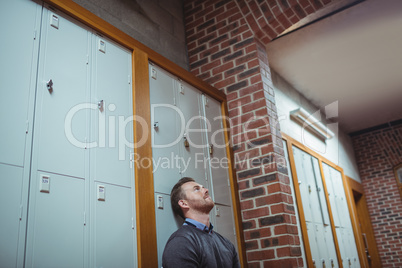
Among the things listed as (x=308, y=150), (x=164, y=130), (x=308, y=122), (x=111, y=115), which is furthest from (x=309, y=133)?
(x=111, y=115)

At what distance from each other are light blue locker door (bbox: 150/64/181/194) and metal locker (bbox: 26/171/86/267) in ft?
1.70

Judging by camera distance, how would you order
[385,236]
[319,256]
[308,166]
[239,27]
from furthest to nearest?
[385,236] → [308,166] → [319,256] → [239,27]

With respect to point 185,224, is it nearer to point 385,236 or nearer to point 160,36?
point 160,36

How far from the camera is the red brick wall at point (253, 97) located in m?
2.73

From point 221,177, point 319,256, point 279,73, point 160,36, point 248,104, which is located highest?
point 279,73

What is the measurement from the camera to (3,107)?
1.55 meters

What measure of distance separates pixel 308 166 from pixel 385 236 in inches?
124

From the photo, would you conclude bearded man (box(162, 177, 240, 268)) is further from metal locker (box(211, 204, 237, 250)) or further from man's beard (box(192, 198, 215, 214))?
metal locker (box(211, 204, 237, 250))

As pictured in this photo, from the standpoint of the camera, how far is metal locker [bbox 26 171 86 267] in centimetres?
152

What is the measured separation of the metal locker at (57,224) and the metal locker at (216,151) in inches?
48.6

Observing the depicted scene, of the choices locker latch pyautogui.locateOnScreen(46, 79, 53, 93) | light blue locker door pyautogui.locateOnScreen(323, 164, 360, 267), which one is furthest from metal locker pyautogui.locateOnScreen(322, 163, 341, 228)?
locker latch pyautogui.locateOnScreen(46, 79, 53, 93)

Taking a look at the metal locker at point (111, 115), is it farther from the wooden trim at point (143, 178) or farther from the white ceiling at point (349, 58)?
the white ceiling at point (349, 58)

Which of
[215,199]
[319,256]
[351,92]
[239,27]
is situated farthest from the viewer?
[351,92]

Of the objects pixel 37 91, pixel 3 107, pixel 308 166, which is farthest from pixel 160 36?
pixel 308 166
